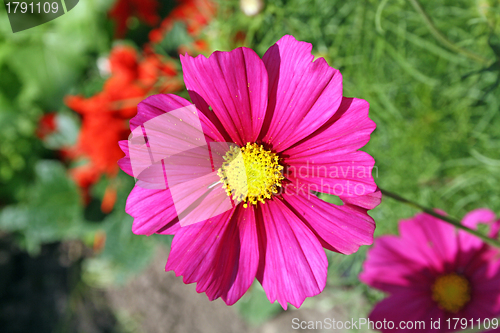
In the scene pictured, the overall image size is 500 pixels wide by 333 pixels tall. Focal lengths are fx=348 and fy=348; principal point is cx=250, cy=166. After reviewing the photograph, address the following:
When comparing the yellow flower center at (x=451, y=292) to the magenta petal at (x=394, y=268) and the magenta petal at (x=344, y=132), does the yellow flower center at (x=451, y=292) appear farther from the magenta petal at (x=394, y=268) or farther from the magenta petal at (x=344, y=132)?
the magenta petal at (x=344, y=132)

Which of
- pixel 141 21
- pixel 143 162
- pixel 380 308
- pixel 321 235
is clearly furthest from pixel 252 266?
pixel 141 21

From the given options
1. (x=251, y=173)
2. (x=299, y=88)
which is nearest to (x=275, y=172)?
(x=251, y=173)

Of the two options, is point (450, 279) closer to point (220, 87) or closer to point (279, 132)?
point (279, 132)

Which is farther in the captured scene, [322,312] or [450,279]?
[322,312]

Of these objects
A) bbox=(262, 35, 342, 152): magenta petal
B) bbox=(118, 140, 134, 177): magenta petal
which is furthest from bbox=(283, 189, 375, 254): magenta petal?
bbox=(118, 140, 134, 177): magenta petal

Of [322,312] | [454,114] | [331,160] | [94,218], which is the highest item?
[331,160]

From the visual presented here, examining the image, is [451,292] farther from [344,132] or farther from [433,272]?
[344,132]

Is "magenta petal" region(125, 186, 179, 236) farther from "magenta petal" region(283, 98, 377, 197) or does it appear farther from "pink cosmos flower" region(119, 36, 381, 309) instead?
"magenta petal" region(283, 98, 377, 197)
